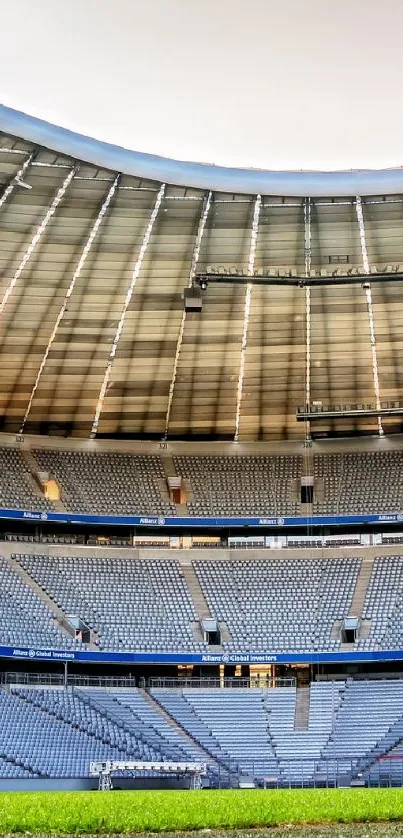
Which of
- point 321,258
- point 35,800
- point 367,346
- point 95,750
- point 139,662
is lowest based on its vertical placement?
point 35,800

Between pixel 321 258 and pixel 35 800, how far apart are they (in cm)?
2200

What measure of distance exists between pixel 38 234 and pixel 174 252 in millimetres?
4446

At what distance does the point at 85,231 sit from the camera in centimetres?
3853

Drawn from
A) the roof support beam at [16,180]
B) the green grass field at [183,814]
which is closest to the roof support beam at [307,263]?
the roof support beam at [16,180]

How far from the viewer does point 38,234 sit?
38.6 m

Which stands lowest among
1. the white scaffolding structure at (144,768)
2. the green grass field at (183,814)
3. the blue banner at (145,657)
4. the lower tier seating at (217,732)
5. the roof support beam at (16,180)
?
the green grass field at (183,814)

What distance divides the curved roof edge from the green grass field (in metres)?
16.4

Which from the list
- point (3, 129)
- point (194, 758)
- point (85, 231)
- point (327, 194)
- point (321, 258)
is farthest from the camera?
point (194, 758)

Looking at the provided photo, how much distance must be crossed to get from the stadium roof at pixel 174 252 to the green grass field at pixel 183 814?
16494mm

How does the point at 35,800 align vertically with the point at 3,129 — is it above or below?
below

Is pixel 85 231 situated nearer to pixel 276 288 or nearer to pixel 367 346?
pixel 276 288

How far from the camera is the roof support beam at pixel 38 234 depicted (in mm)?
35219

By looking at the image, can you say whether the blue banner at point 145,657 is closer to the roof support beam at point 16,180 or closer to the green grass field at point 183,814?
the roof support beam at point 16,180

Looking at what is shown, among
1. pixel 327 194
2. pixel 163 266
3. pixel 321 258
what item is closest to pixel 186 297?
pixel 163 266
